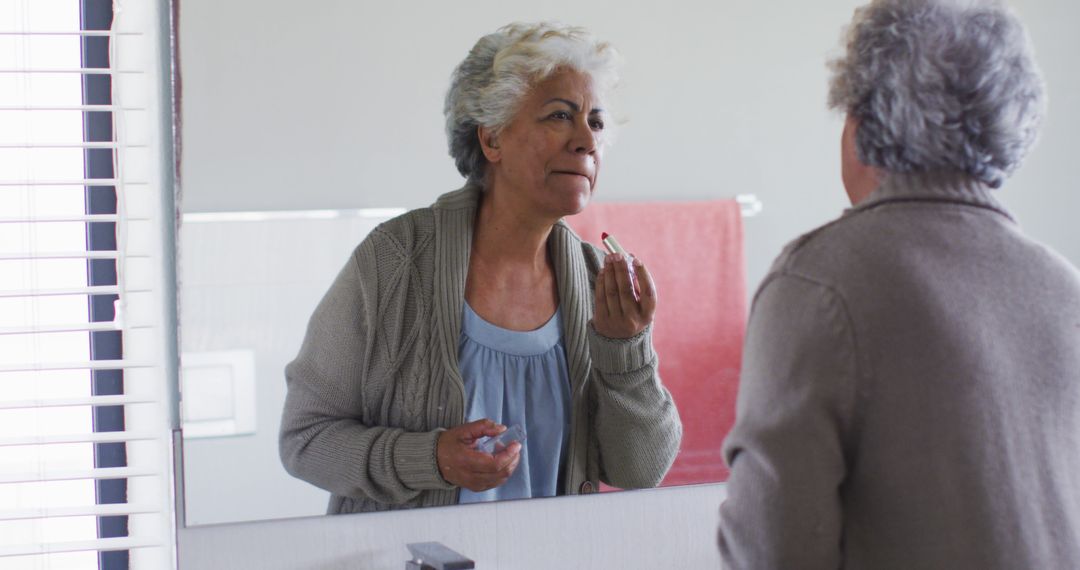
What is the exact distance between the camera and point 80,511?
117 centimetres

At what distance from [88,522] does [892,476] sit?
0.95 metres

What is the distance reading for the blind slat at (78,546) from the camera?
1.16 meters

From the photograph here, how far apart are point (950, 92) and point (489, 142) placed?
1.79ft

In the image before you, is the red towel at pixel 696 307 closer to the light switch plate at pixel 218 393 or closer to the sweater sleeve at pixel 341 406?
the sweater sleeve at pixel 341 406

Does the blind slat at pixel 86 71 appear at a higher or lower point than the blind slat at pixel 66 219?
higher

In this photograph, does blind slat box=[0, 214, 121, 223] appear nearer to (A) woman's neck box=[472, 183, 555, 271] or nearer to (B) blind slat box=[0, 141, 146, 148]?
(B) blind slat box=[0, 141, 146, 148]

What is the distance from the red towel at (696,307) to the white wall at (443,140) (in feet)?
0.09

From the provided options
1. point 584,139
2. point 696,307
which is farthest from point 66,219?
point 696,307

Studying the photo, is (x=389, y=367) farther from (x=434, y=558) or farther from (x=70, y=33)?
(x=70, y=33)

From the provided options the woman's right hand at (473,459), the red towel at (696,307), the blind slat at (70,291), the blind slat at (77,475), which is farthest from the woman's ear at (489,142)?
the blind slat at (77,475)

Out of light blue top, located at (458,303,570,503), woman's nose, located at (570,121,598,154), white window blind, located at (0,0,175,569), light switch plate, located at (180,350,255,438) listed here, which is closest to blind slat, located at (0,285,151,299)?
white window blind, located at (0,0,175,569)

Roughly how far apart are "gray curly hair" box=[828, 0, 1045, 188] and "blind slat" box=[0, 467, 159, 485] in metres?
0.89

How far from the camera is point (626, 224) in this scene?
129 cm

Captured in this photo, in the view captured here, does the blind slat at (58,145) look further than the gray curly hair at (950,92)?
Yes
